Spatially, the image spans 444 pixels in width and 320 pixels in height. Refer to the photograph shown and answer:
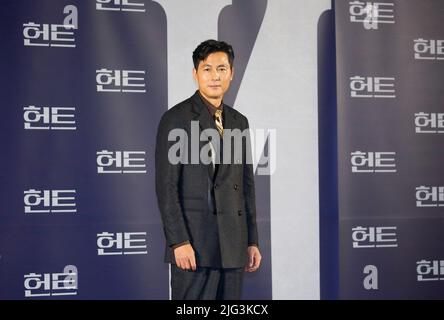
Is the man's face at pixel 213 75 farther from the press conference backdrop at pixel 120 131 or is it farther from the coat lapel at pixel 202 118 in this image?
the press conference backdrop at pixel 120 131

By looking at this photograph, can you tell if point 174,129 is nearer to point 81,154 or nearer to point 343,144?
point 81,154

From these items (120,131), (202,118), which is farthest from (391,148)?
(120,131)

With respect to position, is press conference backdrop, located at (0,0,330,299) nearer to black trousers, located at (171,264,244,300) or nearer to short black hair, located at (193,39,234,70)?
short black hair, located at (193,39,234,70)

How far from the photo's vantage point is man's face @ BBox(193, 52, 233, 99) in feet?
10.0

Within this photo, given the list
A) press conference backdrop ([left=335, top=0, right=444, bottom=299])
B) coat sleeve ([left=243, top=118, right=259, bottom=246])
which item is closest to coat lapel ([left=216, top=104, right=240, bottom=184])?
→ coat sleeve ([left=243, top=118, right=259, bottom=246])

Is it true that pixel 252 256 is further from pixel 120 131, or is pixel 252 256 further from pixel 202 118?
pixel 120 131

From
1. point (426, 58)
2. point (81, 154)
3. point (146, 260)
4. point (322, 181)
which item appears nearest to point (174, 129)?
point (81, 154)

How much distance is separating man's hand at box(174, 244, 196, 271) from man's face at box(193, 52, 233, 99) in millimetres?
815

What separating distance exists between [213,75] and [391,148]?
1.28 m

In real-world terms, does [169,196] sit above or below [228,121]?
below

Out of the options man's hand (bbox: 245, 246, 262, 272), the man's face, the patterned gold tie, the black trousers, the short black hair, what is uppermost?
the short black hair

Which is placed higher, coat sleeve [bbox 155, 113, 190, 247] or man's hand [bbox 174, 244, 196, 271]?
coat sleeve [bbox 155, 113, 190, 247]

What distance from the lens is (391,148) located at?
11.9 feet
